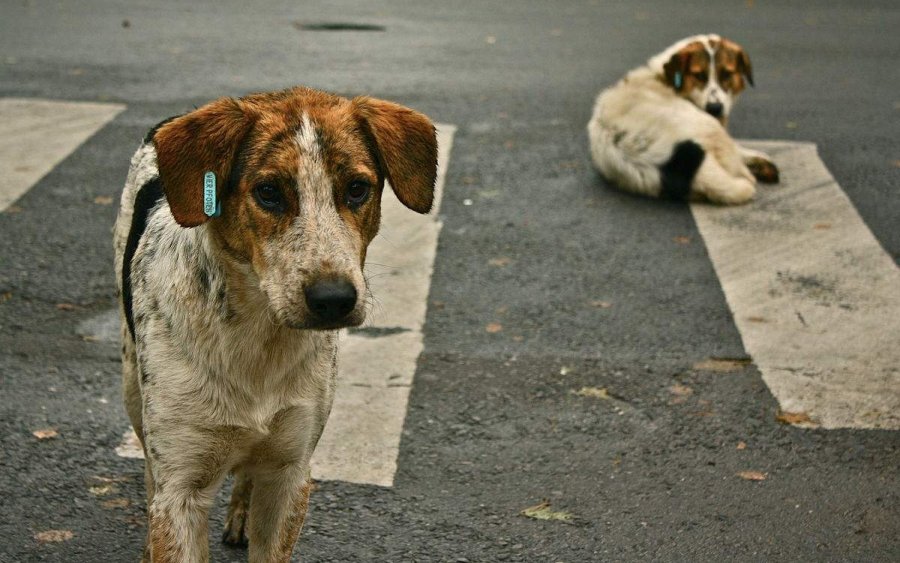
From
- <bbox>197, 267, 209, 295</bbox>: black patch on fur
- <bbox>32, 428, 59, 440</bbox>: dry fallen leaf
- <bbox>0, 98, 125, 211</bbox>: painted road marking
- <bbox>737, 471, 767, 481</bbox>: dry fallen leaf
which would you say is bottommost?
<bbox>0, 98, 125, 211</bbox>: painted road marking

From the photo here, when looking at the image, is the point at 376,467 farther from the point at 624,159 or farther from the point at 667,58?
the point at 667,58

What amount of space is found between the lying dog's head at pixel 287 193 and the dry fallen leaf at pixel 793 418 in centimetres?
272

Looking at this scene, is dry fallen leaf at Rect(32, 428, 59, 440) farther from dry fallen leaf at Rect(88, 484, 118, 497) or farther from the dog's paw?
the dog's paw

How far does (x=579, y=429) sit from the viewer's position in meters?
5.93

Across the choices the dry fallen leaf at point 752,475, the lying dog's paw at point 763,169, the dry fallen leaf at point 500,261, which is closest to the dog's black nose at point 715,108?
the lying dog's paw at point 763,169

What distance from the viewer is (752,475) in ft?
18.3

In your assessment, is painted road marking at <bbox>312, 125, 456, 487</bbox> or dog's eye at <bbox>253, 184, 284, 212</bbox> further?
painted road marking at <bbox>312, 125, 456, 487</bbox>

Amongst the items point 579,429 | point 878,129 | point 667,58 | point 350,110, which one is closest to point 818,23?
point 878,129

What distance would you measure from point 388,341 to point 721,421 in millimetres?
1737

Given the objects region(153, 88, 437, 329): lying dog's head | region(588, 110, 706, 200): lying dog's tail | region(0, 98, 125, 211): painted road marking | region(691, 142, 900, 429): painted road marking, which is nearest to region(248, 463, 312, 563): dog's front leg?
region(153, 88, 437, 329): lying dog's head

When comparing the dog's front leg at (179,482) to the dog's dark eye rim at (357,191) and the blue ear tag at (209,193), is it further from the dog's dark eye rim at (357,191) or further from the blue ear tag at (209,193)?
the dog's dark eye rim at (357,191)

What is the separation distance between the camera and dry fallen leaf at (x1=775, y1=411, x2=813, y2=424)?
602cm

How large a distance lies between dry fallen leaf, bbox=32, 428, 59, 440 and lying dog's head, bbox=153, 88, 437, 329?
201 centimetres

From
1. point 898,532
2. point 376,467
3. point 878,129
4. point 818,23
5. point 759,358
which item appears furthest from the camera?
point 818,23
